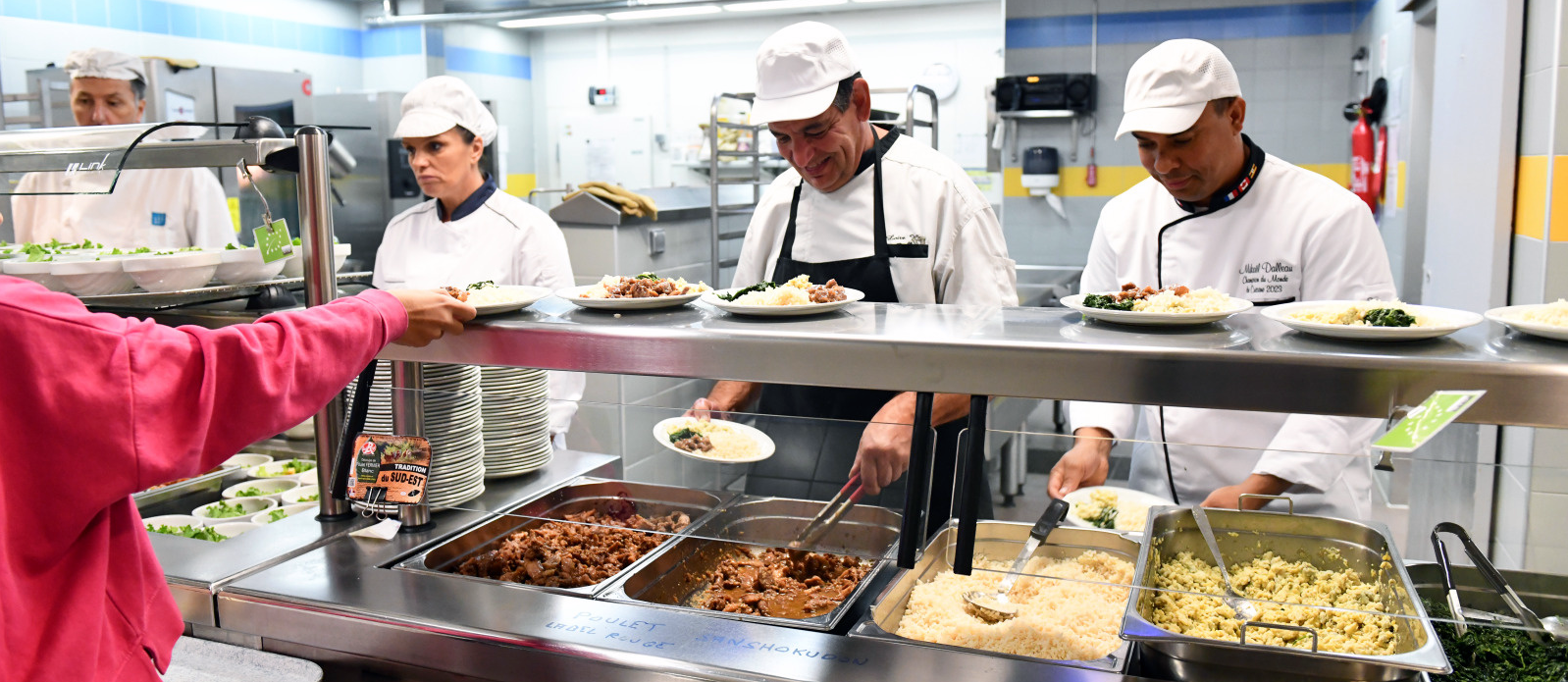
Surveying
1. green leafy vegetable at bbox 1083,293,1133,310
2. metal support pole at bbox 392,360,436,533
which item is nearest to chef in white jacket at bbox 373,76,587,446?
metal support pole at bbox 392,360,436,533

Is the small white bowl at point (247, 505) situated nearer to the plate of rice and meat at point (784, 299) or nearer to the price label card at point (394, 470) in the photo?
the price label card at point (394, 470)

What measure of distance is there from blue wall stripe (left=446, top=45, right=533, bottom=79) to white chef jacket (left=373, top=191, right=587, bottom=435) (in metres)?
6.49

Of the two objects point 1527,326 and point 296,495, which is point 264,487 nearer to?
point 296,495

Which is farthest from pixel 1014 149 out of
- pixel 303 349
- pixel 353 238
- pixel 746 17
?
pixel 303 349

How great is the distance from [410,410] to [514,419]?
262mm

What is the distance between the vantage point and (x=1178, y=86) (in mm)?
2221

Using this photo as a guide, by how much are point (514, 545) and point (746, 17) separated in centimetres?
806

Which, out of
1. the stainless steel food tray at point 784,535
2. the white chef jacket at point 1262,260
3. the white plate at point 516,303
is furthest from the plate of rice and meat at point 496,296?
the white chef jacket at point 1262,260

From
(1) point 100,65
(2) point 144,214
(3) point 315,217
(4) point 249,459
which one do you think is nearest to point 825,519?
(3) point 315,217

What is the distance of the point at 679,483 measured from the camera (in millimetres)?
1736

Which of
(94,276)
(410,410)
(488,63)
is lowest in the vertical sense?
(410,410)

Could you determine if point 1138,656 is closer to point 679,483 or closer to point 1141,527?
point 1141,527

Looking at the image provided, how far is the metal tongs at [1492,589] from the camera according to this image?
4.29ft

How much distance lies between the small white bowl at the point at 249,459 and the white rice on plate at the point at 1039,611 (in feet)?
6.56
